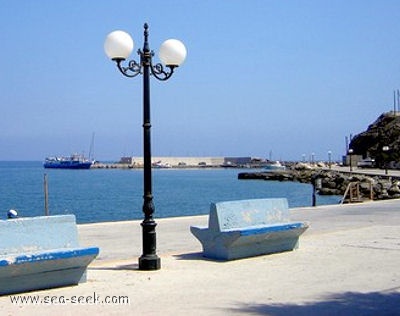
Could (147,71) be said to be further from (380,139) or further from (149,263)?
(380,139)

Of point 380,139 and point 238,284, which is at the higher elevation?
point 380,139

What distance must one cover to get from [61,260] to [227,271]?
2.68m

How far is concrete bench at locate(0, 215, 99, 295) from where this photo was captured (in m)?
8.10

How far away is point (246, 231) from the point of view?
1074cm

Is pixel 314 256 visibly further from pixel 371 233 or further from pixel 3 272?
pixel 3 272

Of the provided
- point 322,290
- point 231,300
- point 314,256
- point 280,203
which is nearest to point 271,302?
point 231,300

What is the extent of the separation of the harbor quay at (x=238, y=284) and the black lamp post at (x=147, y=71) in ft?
1.34

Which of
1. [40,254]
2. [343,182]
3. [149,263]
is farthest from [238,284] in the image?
[343,182]

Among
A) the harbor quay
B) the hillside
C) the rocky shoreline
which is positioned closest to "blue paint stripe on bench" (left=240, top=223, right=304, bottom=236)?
the harbor quay

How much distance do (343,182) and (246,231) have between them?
56668 millimetres

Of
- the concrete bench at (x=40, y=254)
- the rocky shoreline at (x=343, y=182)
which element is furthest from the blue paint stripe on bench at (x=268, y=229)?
the rocky shoreline at (x=343, y=182)

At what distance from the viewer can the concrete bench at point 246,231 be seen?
1090cm

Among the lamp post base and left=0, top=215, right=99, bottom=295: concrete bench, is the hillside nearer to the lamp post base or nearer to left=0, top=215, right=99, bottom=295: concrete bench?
the lamp post base

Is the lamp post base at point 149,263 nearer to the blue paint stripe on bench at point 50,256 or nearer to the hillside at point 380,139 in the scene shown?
the blue paint stripe on bench at point 50,256
